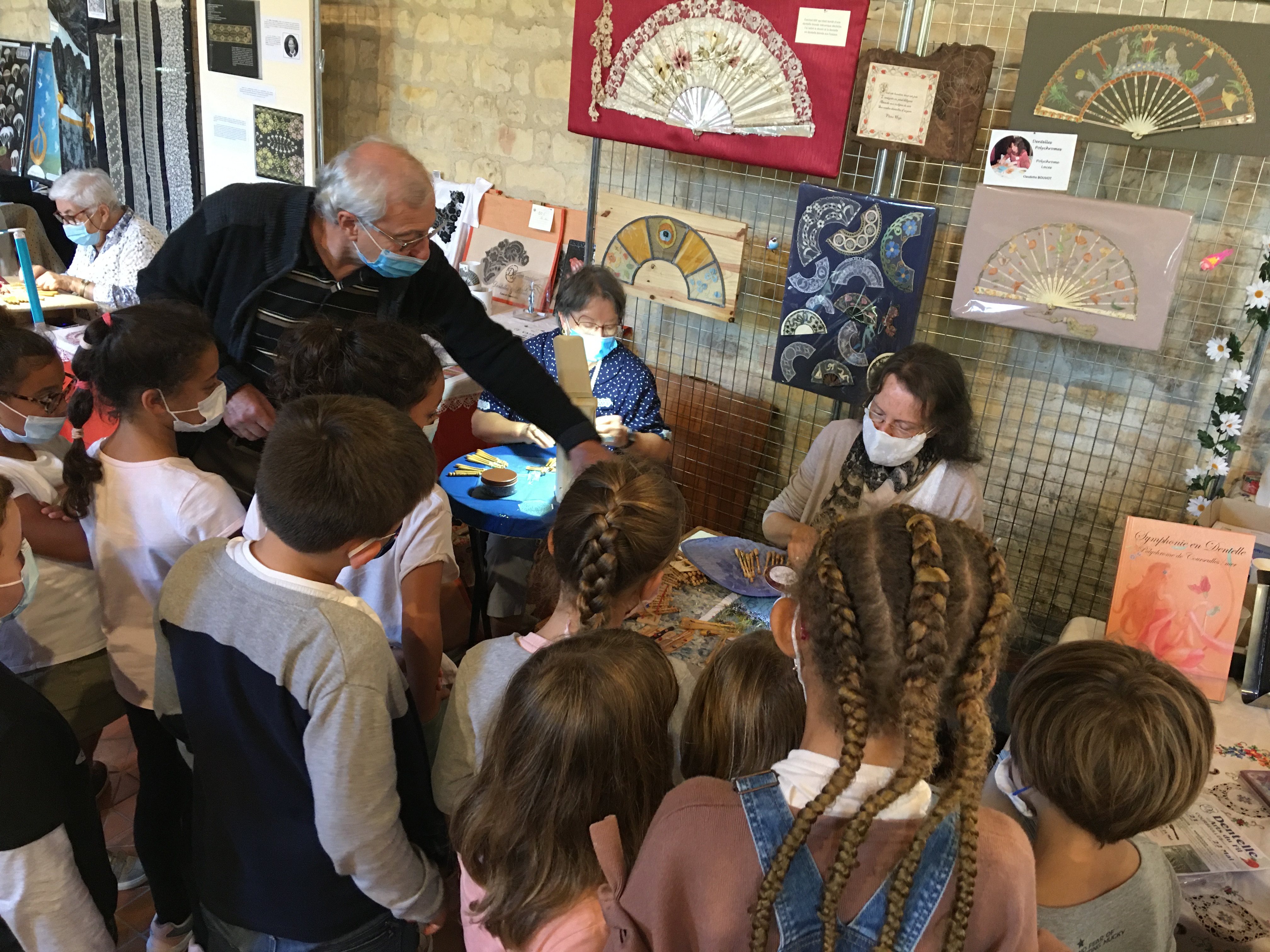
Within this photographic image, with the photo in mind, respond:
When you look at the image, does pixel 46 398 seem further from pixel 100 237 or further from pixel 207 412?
pixel 100 237

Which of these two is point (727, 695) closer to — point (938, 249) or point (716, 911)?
point (716, 911)

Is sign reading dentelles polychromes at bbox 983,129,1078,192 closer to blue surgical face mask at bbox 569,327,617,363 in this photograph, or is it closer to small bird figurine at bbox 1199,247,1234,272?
small bird figurine at bbox 1199,247,1234,272

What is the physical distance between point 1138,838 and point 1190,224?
89.0 inches

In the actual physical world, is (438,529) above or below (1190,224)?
below

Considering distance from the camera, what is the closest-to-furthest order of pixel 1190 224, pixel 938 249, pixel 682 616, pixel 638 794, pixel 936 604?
1. pixel 936 604
2. pixel 638 794
3. pixel 682 616
4. pixel 1190 224
5. pixel 938 249

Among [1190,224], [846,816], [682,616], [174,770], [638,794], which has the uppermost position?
[1190,224]

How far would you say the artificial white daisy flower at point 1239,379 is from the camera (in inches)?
123

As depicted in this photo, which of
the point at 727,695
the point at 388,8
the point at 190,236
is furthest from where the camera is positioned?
the point at 388,8

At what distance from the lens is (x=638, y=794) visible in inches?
54.9

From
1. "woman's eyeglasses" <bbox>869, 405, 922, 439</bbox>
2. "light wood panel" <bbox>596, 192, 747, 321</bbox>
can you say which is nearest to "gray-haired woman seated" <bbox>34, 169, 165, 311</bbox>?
"light wood panel" <bbox>596, 192, 747, 321</bbox>

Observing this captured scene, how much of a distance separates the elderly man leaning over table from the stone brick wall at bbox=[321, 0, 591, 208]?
2.33m

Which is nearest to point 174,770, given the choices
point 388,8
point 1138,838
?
point 1138,838

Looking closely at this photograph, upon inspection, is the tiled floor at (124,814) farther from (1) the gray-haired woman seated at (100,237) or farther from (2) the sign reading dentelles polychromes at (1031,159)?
(2) the sign reading dentelles polychromes at (1031,159)

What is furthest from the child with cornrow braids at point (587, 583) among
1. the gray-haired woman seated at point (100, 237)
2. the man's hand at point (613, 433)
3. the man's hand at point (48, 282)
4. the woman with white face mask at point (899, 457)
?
the man's hand at point (48, 282)
